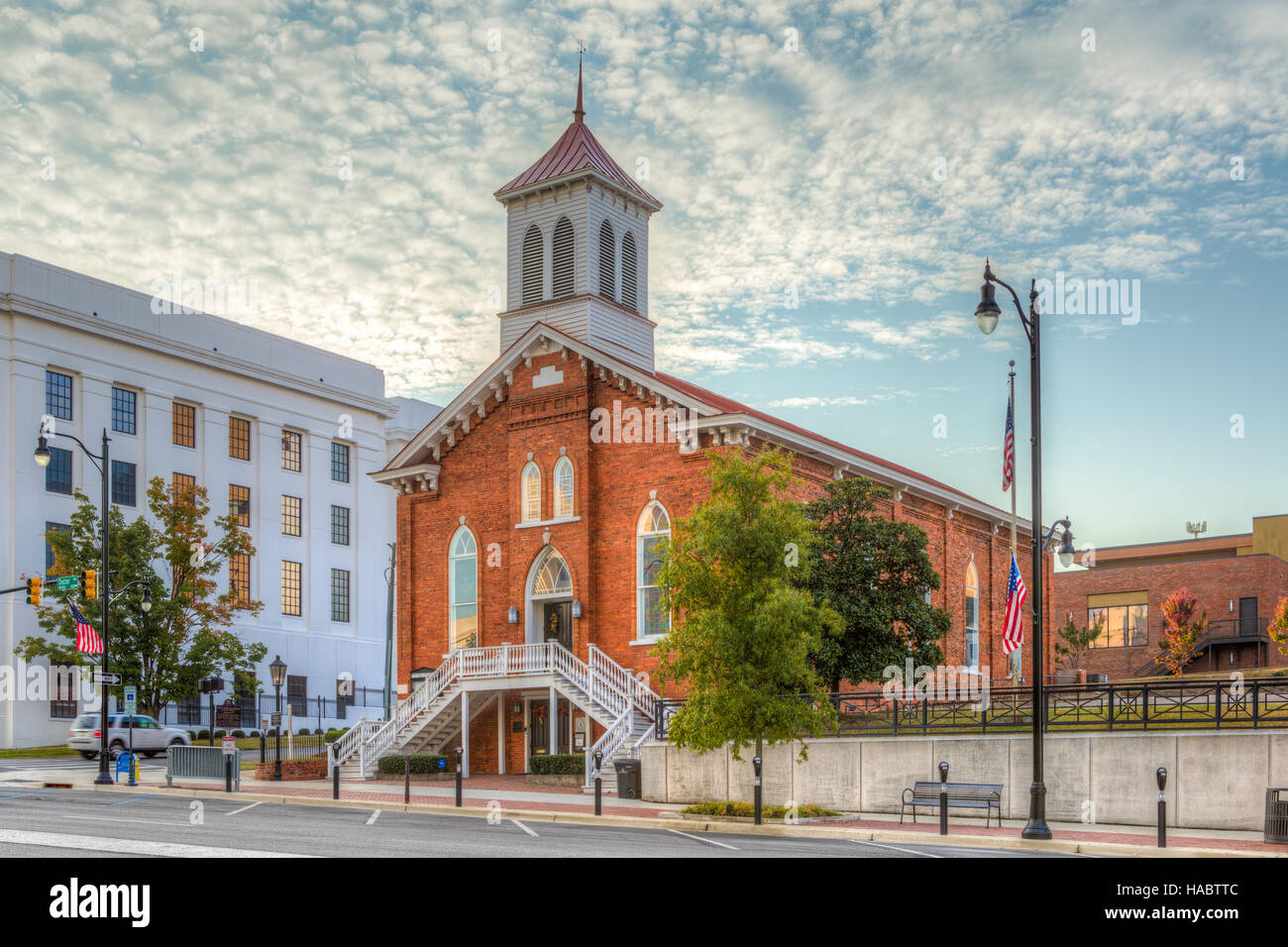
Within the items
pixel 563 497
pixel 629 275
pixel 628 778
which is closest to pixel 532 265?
pixel 629 275

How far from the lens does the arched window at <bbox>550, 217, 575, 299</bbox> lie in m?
42.7

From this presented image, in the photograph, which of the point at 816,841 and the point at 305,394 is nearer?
the point at 816,841

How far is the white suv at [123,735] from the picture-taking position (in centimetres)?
4409

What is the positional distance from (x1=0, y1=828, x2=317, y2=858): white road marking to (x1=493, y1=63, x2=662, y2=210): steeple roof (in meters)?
29.5

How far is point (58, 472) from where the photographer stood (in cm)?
5631

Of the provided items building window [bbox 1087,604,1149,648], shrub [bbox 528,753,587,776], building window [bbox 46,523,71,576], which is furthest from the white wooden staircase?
building window [bbox 1087,604,1149,648]

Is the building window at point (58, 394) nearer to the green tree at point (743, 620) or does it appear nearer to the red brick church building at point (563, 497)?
the red brick church building at point (563, 497)

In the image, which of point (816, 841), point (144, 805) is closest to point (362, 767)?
point (144, 805)

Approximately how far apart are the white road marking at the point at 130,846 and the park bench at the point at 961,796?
1260cm

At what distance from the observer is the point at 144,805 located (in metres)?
27.2

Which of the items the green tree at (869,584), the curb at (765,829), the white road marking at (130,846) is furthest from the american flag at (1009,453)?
the white road marking at (130,846)

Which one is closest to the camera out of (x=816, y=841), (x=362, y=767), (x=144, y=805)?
(x=816, y=841)

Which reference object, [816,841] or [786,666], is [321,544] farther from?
[816,841]
